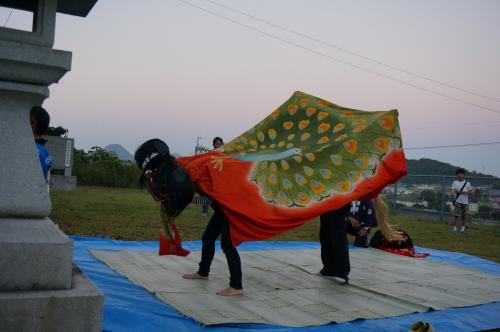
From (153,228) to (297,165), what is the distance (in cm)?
535

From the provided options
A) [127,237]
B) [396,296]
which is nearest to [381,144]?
[396,296]

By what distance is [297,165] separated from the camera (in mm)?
5348

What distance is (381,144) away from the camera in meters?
5.58

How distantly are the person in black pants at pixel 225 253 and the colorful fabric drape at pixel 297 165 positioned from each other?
0.17 meters

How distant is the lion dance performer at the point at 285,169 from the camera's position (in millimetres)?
4410

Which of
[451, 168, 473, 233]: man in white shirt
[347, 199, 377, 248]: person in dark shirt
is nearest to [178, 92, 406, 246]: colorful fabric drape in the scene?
[347, 199, 377, 248]: person in dark shirt

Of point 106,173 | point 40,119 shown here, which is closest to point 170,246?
point 40,119

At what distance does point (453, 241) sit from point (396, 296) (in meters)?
6.39

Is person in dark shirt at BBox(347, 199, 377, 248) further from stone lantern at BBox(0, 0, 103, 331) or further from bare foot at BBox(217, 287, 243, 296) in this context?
stone lantern at BBox(0, 0, 103, 331)

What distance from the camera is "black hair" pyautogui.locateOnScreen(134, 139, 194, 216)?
14.1 ft

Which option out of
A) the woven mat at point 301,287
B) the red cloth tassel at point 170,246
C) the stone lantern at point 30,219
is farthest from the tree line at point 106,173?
the stone lantern at point 30,219

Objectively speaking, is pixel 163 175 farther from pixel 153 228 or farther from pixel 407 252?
pixel 153 228

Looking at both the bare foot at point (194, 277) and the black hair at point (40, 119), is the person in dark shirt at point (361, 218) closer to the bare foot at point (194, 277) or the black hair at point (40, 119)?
the bare foot at point (194, 277)

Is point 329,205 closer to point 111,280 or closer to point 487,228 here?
point 111,280
